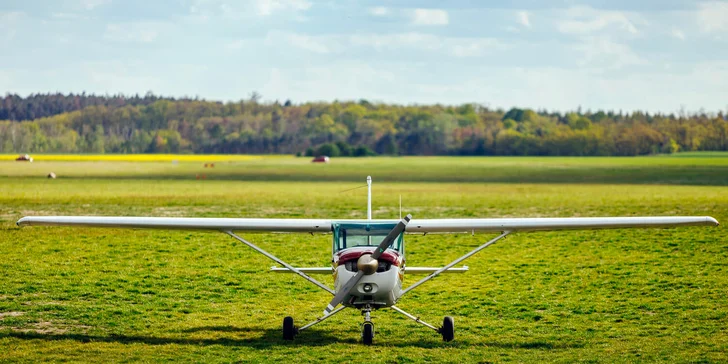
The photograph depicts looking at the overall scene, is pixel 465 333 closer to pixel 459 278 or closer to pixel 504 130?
pixel 459 278

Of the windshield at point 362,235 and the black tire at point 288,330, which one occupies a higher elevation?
the windshield at point 362,235

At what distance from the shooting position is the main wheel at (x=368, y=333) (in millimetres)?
14961

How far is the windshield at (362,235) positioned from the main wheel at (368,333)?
1.37 metres

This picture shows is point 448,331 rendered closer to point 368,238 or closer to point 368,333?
point 368,333

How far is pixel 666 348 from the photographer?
15438 millimetres

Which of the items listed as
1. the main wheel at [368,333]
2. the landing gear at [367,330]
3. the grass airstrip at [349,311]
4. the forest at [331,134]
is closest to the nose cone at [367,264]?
the landing gear at [367,330]

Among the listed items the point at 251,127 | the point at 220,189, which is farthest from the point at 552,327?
the point at 251,127

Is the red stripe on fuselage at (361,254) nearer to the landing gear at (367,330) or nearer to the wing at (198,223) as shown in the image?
the landing gear at (367,330)

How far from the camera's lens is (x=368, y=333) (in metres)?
15.1

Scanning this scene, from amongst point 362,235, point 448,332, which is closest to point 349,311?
point 448,332

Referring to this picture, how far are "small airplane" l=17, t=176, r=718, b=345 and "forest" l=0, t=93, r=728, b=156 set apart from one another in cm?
14066

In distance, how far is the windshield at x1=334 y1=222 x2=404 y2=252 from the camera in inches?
564

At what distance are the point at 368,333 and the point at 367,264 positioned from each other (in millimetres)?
2136

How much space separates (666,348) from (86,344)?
9.59 m
